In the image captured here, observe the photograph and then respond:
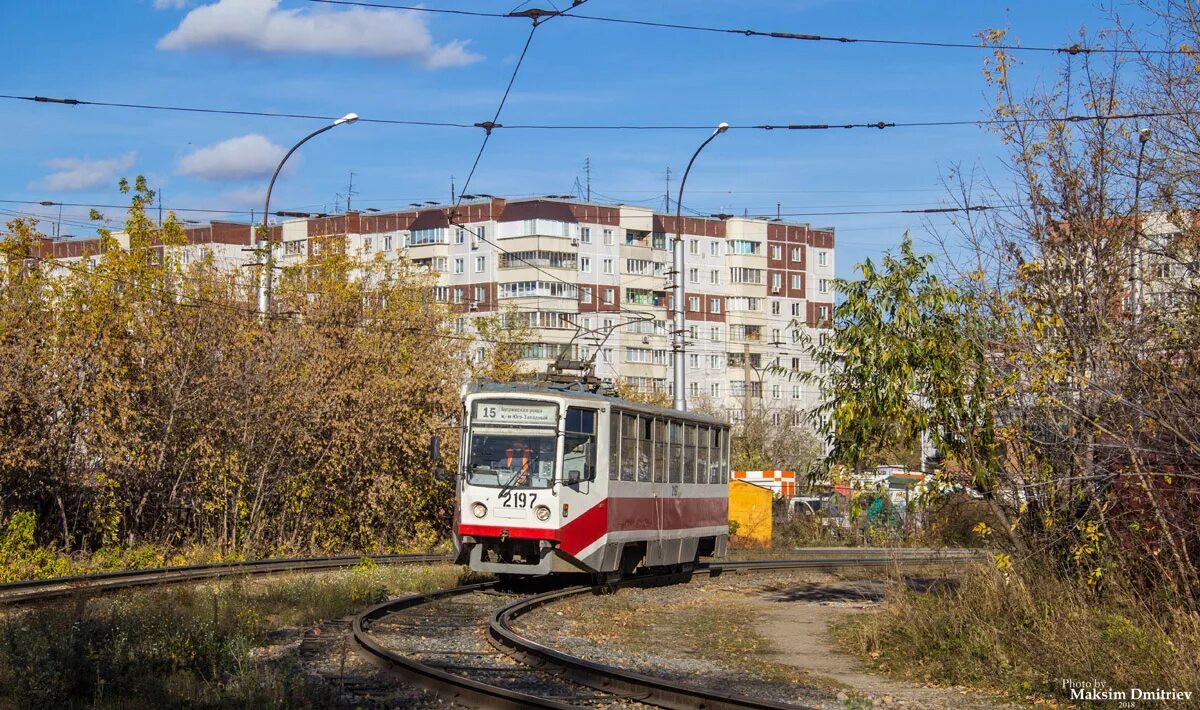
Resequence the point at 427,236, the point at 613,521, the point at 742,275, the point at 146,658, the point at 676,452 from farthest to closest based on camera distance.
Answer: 1. the point at 742,275
2. the point at 427,236
3. the point at 676,452
4. the point at 613,521
5. the point at 146,658

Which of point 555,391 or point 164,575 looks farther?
point 164,575

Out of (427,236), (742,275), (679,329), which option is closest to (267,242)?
(679,329)

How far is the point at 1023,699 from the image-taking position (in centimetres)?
1102

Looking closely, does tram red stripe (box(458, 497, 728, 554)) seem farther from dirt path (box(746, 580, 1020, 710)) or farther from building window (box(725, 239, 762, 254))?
building window (box(725, 239, 762, 254))

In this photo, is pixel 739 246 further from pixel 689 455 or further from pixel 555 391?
pixel 555 391

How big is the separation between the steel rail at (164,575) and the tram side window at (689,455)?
4.84 metres

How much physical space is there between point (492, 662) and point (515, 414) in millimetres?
6667

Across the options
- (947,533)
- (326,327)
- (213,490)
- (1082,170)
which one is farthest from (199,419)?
(1082,170)

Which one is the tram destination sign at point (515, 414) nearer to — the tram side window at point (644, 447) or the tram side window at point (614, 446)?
the tram side window at point (614, 446)

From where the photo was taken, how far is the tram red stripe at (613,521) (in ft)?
61.7

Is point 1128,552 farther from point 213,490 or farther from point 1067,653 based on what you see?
point 213,490

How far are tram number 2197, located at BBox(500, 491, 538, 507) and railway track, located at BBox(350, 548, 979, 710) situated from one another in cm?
134

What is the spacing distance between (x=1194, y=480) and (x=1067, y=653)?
182cm

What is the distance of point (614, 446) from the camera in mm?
19812
